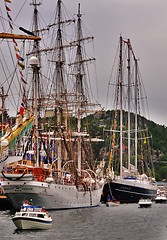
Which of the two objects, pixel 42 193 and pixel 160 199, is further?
pixel 160 199

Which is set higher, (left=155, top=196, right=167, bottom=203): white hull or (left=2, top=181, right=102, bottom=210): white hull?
(left=2, top=181, right=102, bottom=210): white hull

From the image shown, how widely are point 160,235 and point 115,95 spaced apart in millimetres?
68465

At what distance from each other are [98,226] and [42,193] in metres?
17.6

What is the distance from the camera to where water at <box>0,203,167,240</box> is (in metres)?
77.9

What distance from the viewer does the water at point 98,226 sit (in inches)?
3066

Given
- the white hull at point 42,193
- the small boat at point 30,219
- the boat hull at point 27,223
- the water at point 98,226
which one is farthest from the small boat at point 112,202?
the boat hull at point 27,223

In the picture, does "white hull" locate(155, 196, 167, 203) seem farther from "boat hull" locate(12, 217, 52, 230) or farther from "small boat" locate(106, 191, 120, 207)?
"boat hull" locate(12, 217, 52, 230)

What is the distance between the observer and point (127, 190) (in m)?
140

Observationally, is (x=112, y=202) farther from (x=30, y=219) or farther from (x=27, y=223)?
(x=30, y=219)

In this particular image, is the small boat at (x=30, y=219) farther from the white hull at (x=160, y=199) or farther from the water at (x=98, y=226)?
the white hull at (x=160, y=199)

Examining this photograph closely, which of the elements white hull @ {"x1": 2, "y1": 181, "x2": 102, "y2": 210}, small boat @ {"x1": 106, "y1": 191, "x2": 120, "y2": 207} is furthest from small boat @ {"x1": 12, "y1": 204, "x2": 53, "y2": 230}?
small boat @ {"x1": 106, "y1": 191, "x2": 120, "y2": 207}

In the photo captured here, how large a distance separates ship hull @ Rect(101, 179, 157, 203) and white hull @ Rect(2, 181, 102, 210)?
22594 mm

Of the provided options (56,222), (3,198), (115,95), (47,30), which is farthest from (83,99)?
(56,222)

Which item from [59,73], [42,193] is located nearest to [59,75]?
[59,73]
